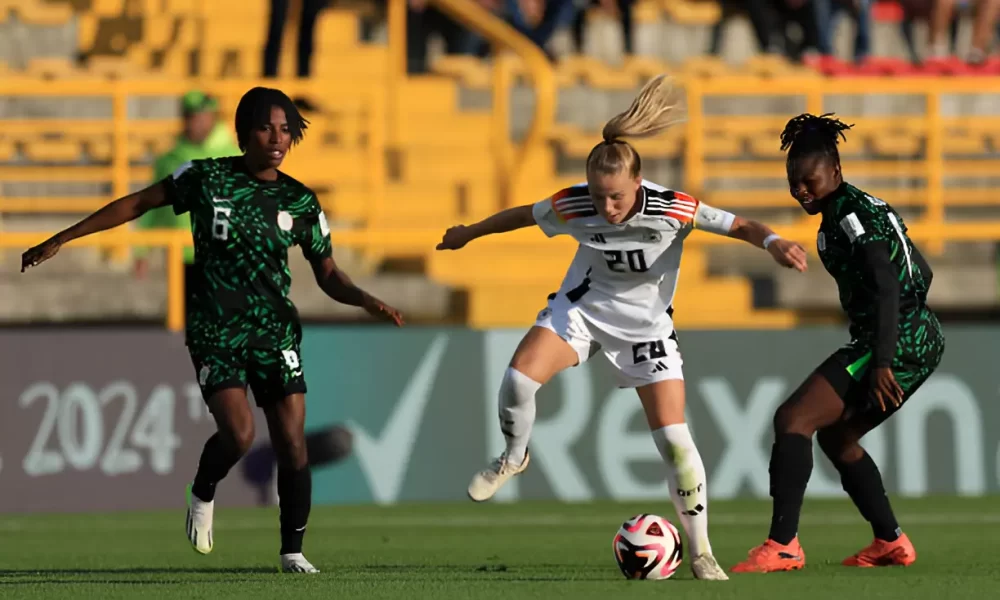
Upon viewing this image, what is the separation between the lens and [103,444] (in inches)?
476

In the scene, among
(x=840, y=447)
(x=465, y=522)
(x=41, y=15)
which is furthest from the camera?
(x=41, y=15)

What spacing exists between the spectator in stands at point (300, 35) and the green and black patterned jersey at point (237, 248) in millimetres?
7437

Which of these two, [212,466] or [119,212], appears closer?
[119,212]

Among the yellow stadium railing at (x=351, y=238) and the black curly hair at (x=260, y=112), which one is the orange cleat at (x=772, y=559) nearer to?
the black curly hair at (x=260, y=112)

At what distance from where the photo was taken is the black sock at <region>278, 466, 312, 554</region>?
7.92m

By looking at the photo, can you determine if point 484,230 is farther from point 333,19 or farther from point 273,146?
point 333,19

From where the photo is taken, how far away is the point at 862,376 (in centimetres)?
802

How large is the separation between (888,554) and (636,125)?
2.19m

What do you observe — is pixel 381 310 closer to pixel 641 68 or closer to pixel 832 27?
pixel 641 68

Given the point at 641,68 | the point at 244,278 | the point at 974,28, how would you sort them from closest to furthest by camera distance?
1. the point at 244,278
2. the point at 641,68
3. the point at 974,28

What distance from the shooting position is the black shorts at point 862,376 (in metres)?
8.01

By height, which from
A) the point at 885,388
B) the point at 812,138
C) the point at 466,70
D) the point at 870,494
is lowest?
the point at 870,494

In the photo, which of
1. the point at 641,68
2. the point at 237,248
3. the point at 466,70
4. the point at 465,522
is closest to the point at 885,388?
the point at 237,248

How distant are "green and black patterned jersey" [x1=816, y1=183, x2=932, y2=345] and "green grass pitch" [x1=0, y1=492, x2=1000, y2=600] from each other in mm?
1055
